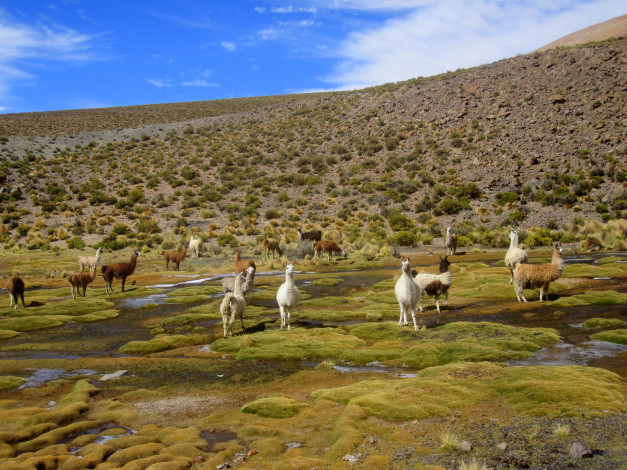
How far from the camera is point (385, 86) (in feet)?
266

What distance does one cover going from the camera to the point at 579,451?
543 centimetres

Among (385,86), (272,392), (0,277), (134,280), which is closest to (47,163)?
(0,277)

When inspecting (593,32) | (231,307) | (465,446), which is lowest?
(465,446)

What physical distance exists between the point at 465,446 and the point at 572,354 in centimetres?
577

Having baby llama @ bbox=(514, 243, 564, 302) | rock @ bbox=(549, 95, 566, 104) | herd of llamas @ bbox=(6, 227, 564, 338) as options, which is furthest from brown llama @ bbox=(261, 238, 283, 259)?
rock @ bbox=(549, 95, 566, 104)

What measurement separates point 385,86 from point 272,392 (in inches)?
3096

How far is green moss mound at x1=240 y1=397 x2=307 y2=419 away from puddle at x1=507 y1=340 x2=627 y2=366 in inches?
191

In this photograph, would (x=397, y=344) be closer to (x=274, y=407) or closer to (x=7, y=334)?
(x=274, y=407)

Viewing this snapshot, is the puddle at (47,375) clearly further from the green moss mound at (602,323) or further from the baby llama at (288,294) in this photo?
the green moss mound at (602,323)

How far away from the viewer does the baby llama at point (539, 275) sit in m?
15.2

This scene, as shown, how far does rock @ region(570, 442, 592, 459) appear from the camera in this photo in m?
5.40

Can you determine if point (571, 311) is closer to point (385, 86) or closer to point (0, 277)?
point (0, 277)

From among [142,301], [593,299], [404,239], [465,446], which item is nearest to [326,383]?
[465,446]

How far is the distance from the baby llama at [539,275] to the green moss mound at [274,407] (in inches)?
410
